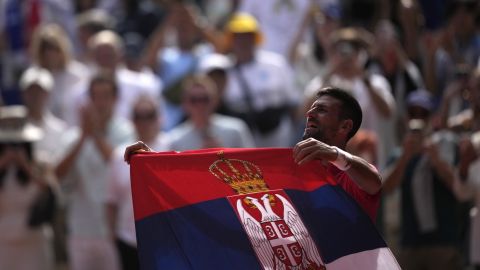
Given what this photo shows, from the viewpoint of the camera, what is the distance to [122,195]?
1047cm

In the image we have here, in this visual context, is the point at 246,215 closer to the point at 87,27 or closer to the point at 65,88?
the point at 65,88

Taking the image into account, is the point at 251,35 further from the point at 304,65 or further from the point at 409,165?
the point at 409,165

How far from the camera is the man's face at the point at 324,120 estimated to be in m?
5.80

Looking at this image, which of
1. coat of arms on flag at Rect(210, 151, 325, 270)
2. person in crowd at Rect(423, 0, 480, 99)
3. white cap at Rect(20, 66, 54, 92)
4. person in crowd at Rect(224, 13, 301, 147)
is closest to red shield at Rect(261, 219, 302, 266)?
coat of arms on flag at Rect(210, 151, 325, 270)

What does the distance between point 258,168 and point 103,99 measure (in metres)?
5.22

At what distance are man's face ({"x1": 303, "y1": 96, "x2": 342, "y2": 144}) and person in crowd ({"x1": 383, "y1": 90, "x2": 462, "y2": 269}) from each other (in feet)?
13.5

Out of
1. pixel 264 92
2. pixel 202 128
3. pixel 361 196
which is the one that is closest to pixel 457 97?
pixel 264 92

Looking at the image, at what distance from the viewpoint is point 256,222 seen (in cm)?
592

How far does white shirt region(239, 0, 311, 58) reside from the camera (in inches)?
524

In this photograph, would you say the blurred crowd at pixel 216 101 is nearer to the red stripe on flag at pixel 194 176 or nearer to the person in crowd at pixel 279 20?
the person in crowd at pixel 279 20

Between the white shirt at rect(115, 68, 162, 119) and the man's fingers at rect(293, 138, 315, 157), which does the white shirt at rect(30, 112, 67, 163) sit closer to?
the white shirt at rect(115, 68, 162, 119)

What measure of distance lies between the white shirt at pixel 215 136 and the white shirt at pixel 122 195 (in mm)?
214

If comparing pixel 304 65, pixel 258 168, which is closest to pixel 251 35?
pixel 304 65

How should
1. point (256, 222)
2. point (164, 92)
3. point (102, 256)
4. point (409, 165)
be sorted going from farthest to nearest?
point (164, 92) → point (102, 256) → point (409, 165) → point (256, 222)
